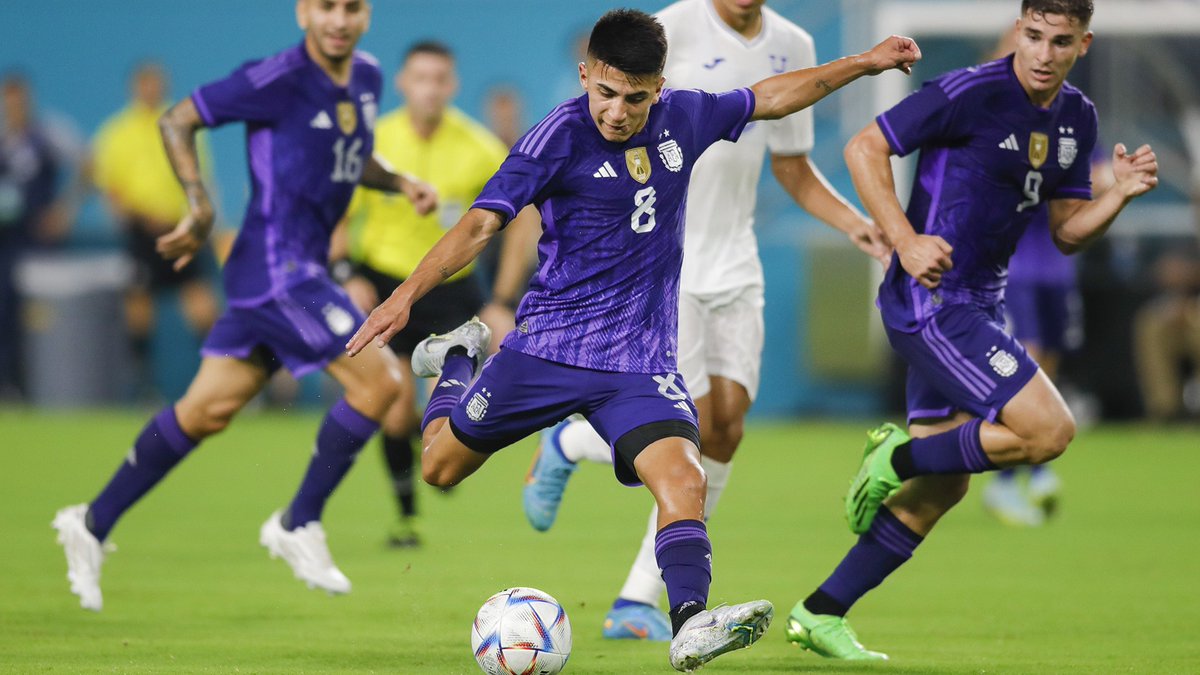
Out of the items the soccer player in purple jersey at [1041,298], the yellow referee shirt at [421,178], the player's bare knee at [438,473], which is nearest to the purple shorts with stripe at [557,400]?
the player's bare knee at [438,473]

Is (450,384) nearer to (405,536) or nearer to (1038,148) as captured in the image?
(1038,148)

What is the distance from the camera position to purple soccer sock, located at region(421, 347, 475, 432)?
20.3 ft

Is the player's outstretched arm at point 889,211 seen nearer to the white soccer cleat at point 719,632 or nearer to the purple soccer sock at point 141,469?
the white soccer cleat at point 719,632

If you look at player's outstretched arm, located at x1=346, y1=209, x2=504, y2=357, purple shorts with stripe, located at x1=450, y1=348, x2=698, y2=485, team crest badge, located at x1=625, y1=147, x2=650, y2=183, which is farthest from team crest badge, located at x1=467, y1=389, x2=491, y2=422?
team crest badge, located at x1=625, y1=147, x2=650, y2=183

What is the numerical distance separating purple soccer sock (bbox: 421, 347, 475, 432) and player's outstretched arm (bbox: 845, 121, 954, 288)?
60.3 inches

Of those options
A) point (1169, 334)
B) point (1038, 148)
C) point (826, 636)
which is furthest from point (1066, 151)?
point (1169, 334)

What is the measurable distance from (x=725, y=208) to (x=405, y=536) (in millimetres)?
3287

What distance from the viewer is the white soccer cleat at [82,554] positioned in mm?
7090

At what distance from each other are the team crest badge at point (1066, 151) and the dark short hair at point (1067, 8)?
16.8 inches

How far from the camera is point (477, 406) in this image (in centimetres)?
584

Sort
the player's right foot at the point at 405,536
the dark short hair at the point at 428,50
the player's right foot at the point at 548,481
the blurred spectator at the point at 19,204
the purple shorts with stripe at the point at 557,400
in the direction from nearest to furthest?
the purple shorts with stripe at the point at 557,400 < the player's right foot at the point at 548,481 < the player's right foot at the point at 405,536 < the dark short hair at the point at 428,50 < the blurred spectator at the point at 19,204

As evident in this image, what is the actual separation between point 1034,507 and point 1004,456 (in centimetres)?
548

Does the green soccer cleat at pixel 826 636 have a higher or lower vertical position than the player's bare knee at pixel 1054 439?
lower

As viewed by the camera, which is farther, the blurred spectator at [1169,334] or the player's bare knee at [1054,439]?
the blurred spectator at [1169,334]
